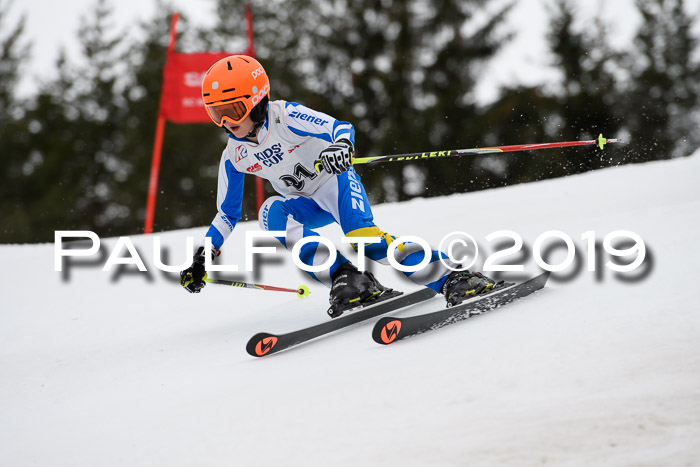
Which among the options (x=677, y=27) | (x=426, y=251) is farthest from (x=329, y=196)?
(x=677, y=27)

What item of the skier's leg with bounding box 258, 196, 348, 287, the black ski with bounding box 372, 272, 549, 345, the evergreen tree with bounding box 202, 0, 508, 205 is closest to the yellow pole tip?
the skier's leg with bounding box 258, 196, 348, 287

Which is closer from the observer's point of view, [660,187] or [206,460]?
[206,460]

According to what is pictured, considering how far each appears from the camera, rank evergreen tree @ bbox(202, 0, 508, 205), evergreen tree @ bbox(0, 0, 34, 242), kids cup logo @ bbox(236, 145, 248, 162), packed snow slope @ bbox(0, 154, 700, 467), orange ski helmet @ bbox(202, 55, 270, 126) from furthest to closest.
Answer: evergreen tree @ bbox(0, 0, 34, 242) < evergreen tree @ bbox(202, 0, 508, 205) < kids cup logo @ bbox(236, 145, 248, 162) < orange ski helmet @ bbox(202, 55, 270, 126) < packed snow slope @ bbox(0, 154, 700, 467)

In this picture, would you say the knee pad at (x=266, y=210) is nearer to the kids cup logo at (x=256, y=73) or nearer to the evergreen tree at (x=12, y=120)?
the kids cup logo at (x=256, y=73)

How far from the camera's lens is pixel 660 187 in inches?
261

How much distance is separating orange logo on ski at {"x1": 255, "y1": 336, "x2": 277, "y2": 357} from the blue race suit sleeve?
817 mm

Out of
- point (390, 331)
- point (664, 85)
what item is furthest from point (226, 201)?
point (664, 85)

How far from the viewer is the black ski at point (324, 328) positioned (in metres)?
3.37

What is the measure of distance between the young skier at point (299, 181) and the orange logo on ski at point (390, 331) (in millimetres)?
502

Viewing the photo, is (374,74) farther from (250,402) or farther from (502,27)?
(250,402)

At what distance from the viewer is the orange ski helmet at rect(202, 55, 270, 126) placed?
3486mm

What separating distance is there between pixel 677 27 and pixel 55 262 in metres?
23.0

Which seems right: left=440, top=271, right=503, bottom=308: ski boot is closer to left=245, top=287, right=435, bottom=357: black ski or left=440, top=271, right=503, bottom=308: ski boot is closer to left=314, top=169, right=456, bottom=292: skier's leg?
left=314, top=169, right=456, bottom=292: skier's leg

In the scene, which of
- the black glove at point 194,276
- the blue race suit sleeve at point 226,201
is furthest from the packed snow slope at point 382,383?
the blue race suit sleeve at point 226,201
